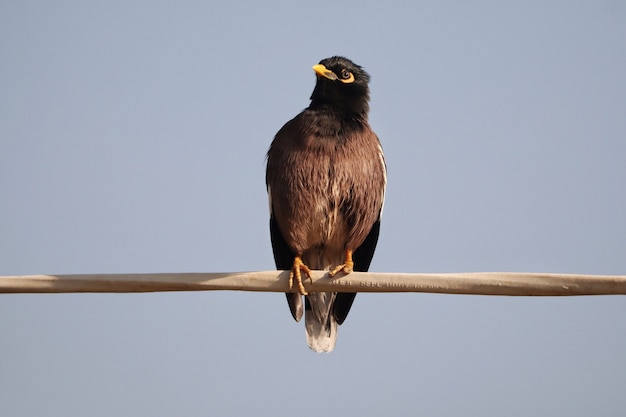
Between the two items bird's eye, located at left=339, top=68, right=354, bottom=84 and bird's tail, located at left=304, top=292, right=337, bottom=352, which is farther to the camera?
bird's eye, located at left=339, top=68, right=354, bottom=84

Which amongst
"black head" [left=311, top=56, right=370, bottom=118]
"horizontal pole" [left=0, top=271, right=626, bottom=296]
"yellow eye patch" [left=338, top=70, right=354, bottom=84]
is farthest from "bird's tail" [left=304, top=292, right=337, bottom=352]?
"horizontal pole" [left=0, top=271, right=626, bottom=296]

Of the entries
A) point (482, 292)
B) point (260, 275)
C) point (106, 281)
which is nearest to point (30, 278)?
point (106, 281)

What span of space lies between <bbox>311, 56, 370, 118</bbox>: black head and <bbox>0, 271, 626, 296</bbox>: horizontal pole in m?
1.91

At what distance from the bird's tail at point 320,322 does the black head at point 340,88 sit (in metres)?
1.18

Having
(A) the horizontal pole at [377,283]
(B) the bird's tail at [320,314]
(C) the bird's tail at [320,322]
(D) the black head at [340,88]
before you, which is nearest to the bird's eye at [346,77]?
(D) the black head at [340,88]

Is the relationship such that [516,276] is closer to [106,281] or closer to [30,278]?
[106,281]

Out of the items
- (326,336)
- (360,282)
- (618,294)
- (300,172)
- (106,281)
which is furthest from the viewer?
(326,336)

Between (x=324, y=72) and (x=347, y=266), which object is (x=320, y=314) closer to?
(x=347, y=266)

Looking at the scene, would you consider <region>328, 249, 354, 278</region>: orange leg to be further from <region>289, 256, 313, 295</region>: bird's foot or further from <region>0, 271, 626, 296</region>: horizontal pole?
<region>0, 271, 626, 296</region>: horizontal pole

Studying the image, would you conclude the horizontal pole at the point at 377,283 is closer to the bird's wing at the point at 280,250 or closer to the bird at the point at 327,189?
the bird at the point at 327,189

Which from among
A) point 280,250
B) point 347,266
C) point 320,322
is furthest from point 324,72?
point 320,322

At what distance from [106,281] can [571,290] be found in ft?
5.75

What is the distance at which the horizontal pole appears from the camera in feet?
10.4

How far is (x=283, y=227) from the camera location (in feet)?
17.1
